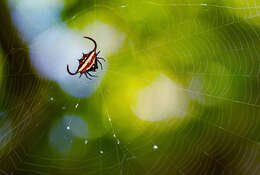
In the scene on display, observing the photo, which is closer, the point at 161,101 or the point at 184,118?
the point at 184,118

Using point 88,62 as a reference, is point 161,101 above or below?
below

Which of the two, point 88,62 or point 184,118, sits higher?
point 88,62

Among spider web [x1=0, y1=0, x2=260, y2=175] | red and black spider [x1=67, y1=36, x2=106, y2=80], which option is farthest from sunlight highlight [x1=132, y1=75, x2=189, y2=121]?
red and black spider [x1=67, y1=36, x2=106, y2=80]

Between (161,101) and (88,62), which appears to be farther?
(161,101)

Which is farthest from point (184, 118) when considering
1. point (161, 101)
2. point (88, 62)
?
point (88, 62)

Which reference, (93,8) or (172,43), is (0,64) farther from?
(172,43)

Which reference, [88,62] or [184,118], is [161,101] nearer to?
[184,118]

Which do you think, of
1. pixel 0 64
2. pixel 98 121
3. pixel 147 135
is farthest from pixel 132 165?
pixel 0 64

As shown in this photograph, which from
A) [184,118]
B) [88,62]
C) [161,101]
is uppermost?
[88,62]

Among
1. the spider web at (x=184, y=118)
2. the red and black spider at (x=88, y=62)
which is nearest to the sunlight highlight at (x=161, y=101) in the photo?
the spider web at (x=184, y=118)
